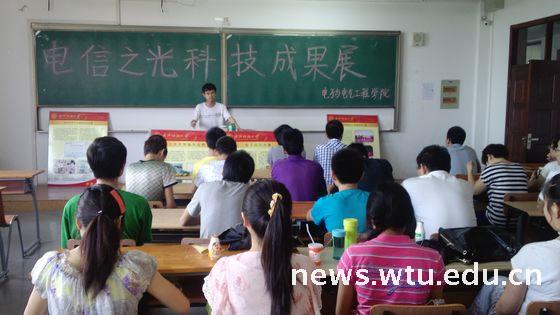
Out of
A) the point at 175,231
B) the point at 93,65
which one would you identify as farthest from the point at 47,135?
the point at 175,231

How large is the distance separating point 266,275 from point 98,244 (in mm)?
557

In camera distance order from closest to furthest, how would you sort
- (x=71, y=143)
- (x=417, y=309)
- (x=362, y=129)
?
(x=417, y=309) < (x=71, y=143) < (x=362, y=129)

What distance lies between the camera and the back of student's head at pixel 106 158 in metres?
2.41

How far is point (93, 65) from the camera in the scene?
6.58m

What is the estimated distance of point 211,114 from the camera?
6633 mm

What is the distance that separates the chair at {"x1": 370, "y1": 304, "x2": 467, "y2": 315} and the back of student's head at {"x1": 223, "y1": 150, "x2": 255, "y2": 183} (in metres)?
1.34

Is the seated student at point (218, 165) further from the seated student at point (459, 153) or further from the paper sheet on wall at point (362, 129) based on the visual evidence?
the paper sheet on wall at point (362, 129)

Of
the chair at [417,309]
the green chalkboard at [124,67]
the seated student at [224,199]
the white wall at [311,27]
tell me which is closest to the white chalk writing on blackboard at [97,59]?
the green chalkboard at [124,67]

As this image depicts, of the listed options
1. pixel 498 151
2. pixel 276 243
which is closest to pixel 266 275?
pixel 276 243

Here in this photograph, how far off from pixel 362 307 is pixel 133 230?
1315mm

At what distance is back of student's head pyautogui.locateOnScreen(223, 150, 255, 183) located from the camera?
2865mm

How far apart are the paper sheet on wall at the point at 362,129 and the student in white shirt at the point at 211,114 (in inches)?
60.3

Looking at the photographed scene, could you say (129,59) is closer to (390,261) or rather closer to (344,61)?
(344,61)

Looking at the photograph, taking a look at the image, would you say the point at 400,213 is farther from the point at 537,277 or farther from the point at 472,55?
the point at 472,55
